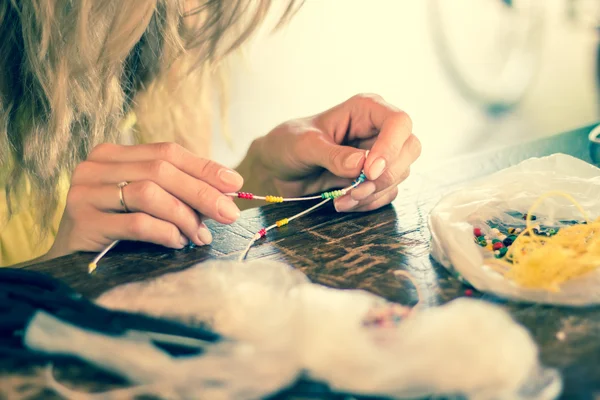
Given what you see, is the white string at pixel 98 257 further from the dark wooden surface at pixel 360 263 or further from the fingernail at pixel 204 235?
the fingernail at pixel 204 235

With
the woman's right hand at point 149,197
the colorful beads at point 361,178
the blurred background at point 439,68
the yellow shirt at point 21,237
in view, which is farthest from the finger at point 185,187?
the blurred background at point 439,68

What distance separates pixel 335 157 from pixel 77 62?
1.49ft

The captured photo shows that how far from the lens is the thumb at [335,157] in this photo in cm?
83

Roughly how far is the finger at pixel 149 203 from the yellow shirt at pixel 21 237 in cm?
39

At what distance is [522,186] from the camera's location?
2.61 feet

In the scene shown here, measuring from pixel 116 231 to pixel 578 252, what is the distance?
0.55 m

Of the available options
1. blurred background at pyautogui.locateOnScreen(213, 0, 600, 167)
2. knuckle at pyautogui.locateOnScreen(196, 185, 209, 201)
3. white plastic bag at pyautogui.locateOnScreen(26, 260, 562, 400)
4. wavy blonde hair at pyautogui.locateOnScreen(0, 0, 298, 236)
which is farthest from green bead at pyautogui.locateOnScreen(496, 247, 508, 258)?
blurred background at pyautogui.locateOnScreen(213, 0, 600, 167)

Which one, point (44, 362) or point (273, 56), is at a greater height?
point (273, 56)

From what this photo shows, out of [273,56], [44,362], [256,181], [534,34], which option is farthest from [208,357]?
[534,34]

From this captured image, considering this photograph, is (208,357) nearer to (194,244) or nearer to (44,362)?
(44,362)

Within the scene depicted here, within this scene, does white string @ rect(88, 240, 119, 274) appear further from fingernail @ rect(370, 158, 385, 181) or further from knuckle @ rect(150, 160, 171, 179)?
fingernail @ rect(370, 158, 385, 181)

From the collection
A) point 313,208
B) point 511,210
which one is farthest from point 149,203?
point 511,210

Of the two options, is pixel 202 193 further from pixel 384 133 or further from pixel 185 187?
pixel 384 133

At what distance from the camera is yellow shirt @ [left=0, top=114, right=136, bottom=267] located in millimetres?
1100
